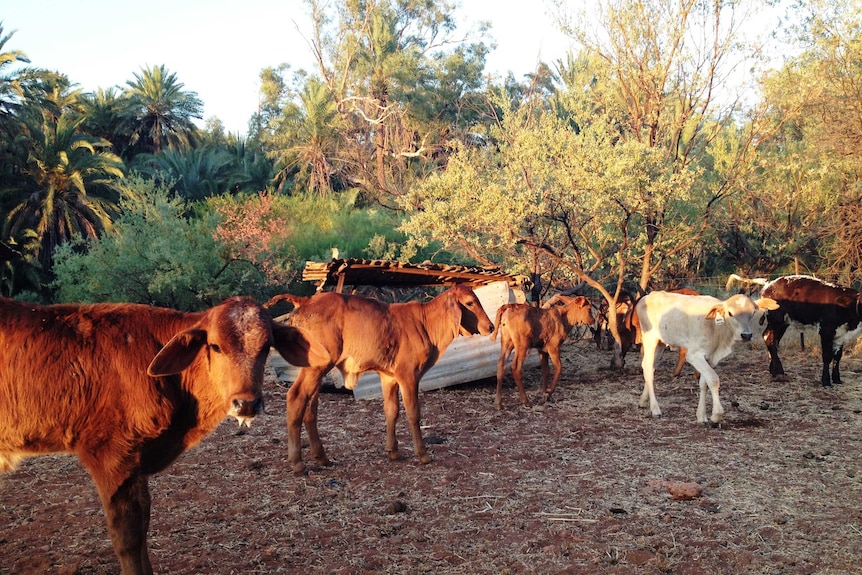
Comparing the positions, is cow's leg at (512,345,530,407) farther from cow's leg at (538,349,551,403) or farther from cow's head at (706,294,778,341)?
cow's head at (706,294,778,341)

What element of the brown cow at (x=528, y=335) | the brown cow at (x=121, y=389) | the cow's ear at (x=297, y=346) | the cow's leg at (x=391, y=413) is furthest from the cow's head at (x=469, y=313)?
the brown cow at (x=121, y=389)

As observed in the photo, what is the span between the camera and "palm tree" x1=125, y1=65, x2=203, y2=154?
39.5 meters

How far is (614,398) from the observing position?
467 inches

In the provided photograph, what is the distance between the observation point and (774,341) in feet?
44.5

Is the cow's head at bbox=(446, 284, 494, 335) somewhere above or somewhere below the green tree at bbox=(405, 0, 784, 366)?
below

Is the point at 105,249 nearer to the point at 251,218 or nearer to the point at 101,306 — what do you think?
the point at 251,218

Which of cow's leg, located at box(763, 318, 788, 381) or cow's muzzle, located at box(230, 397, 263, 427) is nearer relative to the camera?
cow's muzzle, located at box(230, 397, 263, 427)

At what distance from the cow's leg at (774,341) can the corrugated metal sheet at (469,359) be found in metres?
4.71

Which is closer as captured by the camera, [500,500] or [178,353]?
[178,353]

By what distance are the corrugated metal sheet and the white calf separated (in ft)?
8.95

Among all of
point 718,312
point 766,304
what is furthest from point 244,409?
point 766,304

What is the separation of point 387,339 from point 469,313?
1.06 meters

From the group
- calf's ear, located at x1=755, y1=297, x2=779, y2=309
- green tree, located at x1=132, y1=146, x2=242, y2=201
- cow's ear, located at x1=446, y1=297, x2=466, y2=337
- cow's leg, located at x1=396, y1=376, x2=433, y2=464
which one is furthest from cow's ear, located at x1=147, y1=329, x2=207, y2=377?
green tree, located at x1=132, y1=146, x2=242, y2=201

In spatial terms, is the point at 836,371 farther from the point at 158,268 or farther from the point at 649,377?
the point at 158,268
